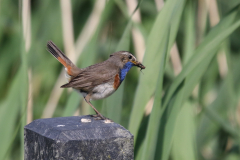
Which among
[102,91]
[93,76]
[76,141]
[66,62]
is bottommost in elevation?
[76,141]

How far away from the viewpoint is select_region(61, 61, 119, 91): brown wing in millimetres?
2394

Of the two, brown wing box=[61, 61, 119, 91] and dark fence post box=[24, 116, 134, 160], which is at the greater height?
brown wing box=[61, 61, 119, 91]

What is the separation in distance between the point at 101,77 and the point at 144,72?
33 centimetres

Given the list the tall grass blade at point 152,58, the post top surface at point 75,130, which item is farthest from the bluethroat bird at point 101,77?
A: the post top surface at point 75,130

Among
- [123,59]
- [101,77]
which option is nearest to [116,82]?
[101,77]

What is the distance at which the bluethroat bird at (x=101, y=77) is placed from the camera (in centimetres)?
239

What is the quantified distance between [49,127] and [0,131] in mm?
966

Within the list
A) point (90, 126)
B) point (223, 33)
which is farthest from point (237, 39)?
point (90, 126)

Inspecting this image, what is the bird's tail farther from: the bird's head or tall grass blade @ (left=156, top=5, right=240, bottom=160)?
tall grass blade @ (left=156, top=5, right=240, bottom=160)

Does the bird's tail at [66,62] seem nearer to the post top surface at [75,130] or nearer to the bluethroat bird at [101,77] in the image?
the bluethroat bird at [101,77]

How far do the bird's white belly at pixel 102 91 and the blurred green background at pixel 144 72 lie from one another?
0.05 meters

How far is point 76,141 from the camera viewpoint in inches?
52.7

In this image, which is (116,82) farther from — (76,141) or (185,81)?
(76,141)

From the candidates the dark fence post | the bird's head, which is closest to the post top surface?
the dark fence post
